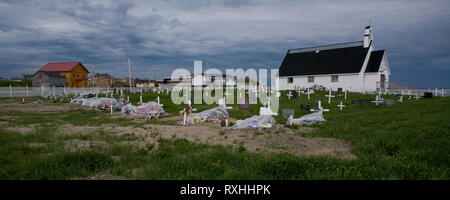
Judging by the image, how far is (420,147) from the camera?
6.25m

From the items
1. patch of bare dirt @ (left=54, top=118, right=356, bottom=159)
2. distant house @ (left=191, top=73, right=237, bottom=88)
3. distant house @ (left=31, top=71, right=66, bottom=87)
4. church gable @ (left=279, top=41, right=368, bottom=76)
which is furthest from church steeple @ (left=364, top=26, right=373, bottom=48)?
distant house @ (left=31, top=71, right=66, bottom=87)

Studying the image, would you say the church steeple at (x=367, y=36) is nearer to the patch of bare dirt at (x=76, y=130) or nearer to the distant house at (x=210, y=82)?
the distant house at (x=210, y=82)

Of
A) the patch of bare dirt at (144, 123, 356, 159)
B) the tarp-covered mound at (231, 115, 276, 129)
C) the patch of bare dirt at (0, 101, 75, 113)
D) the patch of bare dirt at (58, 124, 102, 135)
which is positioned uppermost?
the patch of bare dirt at (0, 101, 75, 113)

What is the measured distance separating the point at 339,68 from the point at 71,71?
6529 centimetres

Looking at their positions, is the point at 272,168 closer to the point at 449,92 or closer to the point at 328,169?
the point at 328,169

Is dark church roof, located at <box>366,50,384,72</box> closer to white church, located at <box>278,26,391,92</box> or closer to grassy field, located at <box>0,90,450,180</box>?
white church, located at <box>278,26,391,92</box>

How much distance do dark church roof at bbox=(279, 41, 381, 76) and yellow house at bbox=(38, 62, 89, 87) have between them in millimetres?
55402

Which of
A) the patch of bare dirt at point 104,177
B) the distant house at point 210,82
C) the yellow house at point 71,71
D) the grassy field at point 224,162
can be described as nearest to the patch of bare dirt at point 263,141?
the grassy field at point 224,162

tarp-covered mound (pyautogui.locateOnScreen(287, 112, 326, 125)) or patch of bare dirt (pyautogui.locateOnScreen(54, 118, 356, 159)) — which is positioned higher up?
tarp-covered mound (pyautogui.locateOnScreen(287, 112, 326, 125))

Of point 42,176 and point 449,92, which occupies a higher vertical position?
point 449,92

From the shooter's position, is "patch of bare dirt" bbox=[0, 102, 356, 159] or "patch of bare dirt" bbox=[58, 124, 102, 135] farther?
"patch of bare dirt" bbox=[58, 124, 102, 135]

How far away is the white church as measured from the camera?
30.9 m

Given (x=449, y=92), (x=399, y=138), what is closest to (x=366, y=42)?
(x=449, y=92)
